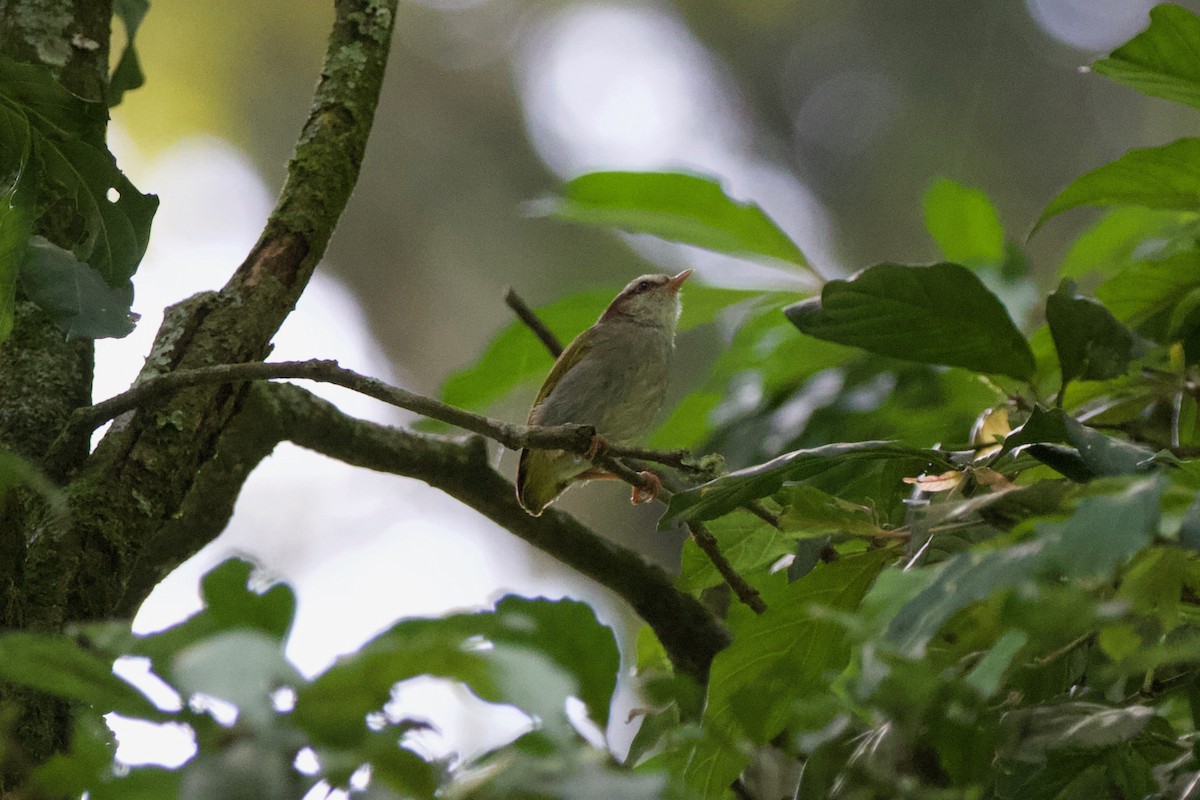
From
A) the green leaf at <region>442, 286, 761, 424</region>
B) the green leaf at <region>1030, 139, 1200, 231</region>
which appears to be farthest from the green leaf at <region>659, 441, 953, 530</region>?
the green leaf at <region>442, 286, 761, 424</region>

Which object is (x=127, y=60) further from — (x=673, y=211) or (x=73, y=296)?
(x=673, y=211)

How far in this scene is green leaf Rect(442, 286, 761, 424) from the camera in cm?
262

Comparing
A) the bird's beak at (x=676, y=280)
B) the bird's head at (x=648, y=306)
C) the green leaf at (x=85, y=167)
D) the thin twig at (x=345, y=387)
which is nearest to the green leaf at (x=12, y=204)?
the green leaf at (x=85, y=167)

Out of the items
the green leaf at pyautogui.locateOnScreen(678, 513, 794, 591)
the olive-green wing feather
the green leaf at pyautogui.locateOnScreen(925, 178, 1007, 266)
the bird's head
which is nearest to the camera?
the green leaf at pyautogui.locateOnScreen(678, 513, 794, 591)

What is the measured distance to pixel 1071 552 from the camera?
0.74 metres

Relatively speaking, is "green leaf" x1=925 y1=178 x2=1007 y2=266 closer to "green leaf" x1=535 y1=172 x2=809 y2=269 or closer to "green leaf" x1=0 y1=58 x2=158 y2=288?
"green leaf" x1=535 y1=172 x2=809 y2=269

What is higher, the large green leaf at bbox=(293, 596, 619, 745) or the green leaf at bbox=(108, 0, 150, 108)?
the green leaf at bbox=(108, 0, 150, 108)

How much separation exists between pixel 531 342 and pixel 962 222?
52.2 inches

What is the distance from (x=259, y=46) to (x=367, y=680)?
9628mm

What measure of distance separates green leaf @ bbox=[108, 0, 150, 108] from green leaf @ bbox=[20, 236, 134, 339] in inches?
26.1

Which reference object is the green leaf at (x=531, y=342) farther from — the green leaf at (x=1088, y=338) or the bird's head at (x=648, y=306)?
the bird's head at (x=648, y=306)

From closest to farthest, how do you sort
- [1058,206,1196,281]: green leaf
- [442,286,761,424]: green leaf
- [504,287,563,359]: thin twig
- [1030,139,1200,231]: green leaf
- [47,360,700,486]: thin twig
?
[47,360,700,486]: thin twig, [1030,139,1200,231]: green leaf, [504,287,563,359]: thin twig, [442,286,761,424]: green leaf, [1058,206,1196,281]: green leaf

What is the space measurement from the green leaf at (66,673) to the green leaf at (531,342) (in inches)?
71.9

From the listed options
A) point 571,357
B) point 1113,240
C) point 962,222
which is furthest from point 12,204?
point 571,357
